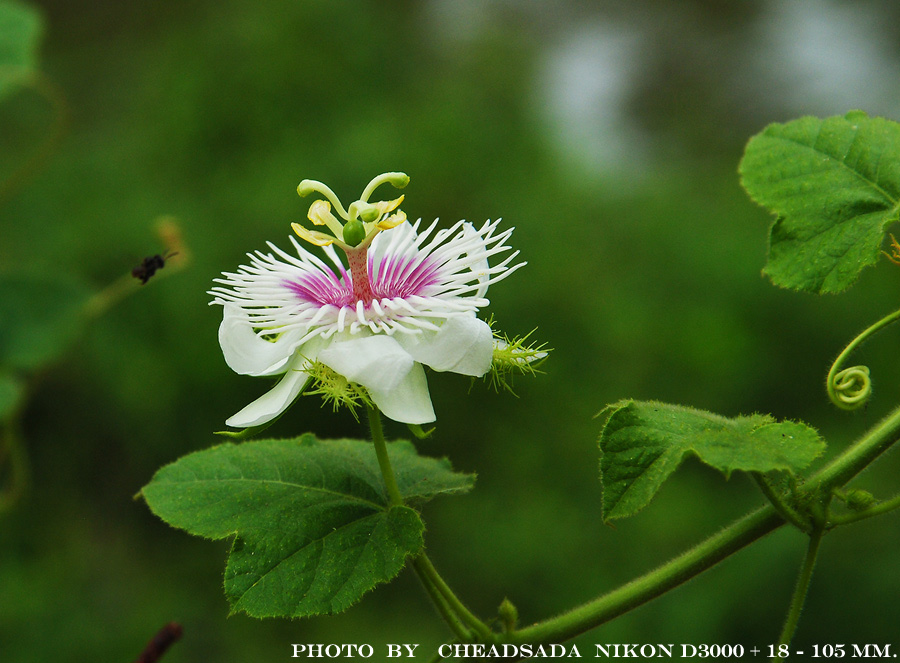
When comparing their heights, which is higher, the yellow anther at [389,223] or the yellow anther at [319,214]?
the yellow anther at [319,214]

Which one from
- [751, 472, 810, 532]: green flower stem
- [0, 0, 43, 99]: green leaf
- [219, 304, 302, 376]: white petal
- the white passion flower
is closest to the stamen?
the white passion flower

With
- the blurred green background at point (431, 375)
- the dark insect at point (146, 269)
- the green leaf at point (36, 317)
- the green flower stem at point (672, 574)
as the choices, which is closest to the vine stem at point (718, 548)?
the green flower stem at point (672, 574)

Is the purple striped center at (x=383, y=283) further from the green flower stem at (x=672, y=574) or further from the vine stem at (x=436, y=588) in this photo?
the green flower stem at (x=672, y=574)

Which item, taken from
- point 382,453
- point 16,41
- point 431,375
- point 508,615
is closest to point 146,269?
point 382,453

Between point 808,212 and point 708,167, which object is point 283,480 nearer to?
point 808,212

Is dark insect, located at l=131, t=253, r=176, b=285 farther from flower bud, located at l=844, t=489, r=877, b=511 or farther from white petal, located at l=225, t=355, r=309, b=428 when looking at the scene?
flower bud, located at l=844, t=489, r=877, b=511

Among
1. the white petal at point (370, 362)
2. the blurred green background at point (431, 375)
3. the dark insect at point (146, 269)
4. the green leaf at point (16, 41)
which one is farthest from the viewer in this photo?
the blurred green background at point (431, 375)
